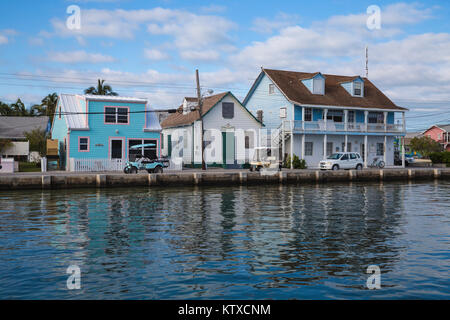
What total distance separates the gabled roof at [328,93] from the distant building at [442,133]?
38.9 metres

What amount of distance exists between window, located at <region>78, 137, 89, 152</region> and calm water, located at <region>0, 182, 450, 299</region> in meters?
14.7

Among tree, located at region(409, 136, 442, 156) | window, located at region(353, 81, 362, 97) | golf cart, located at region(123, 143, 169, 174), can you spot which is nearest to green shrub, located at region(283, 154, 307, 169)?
window, located at region(353, 81, 362, 97)

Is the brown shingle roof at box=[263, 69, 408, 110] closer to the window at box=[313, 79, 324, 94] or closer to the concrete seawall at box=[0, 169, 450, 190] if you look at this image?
the window at box=[313, 79, 324, 94]

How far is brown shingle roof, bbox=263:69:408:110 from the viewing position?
46312mm

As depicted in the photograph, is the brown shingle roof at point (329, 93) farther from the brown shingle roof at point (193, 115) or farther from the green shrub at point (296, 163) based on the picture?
the brown shingle roof at point (193, 115)

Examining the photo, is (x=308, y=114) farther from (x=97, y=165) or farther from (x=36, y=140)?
(x=36, y=140)

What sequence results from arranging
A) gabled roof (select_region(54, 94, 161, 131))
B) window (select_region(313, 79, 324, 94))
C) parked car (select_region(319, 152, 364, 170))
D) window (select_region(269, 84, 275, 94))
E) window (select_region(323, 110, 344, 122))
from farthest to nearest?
window (select_region(313, 79, 324, 94)) < window (select_region(269, 84, 275, 94)) < window (select_region(323, 110, 344, 122)) < parked car (select_region(319, 152, 364, 170)) < gabled roof (select_region(54, 94, 161, 131))

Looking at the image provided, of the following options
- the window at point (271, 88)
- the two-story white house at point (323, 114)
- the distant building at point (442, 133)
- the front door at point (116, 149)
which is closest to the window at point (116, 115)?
the front door at point (116, 149)

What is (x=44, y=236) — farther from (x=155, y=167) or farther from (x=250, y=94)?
(x=250, y=94)

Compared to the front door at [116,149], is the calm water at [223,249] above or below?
below

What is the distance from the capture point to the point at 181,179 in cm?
2997

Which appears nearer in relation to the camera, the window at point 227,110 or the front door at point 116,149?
the front door at point 116,149

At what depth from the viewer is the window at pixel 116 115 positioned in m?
36.9
